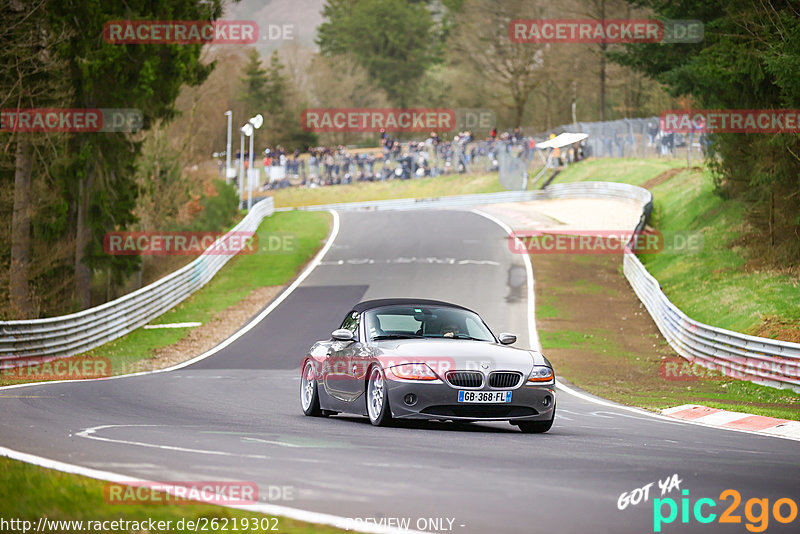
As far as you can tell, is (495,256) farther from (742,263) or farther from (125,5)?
(125,5)

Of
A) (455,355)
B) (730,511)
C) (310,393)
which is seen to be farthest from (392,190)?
(730,511)

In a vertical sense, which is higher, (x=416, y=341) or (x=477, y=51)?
(x=477, y=51)

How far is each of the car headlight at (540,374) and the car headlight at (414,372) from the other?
1078mm

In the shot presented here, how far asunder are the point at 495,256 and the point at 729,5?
49.1 ft

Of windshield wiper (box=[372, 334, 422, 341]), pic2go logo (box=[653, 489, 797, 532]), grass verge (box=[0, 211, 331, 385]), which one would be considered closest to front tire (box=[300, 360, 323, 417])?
windshield wiper (box=[372, 334, 422, 341])

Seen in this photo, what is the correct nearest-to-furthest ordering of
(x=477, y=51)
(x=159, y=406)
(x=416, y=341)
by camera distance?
(x=416, y=341) → (x=159, y=406) → (x=477, y=51)

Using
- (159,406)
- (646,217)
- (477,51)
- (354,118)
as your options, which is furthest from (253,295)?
(354,118)

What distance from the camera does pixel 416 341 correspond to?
11766 mm

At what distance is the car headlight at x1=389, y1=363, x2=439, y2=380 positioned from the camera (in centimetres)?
1107

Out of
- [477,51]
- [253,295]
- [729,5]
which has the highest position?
[477,51]

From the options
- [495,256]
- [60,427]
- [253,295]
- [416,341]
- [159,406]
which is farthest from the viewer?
[495,256]

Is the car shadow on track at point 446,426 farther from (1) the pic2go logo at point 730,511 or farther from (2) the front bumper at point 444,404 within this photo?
(1) the pic2go logo at point 730,511

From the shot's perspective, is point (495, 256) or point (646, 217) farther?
point (646, 217)

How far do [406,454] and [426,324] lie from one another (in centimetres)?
378
